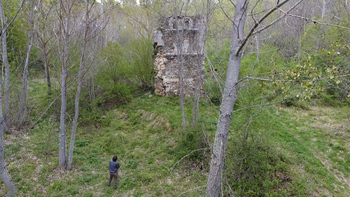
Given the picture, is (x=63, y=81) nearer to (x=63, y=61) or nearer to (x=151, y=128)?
(x=63, y=61)

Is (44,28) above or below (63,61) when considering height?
above

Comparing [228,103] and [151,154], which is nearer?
[228,103]

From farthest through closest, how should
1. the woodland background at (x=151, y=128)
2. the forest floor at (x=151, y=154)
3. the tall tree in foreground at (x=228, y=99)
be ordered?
the forest floor at (x=151, y=154) < the woodland background at (x=151, y=128) < the tall tree in foreground at (x=228, y=99)

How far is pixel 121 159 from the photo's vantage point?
6949 millimetres

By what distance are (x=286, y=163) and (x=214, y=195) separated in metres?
4.38

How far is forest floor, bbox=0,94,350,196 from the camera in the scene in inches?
216

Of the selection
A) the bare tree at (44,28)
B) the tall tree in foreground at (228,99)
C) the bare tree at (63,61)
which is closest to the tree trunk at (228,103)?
the tall tree in foreground at (228,99)

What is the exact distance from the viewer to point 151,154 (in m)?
7.14

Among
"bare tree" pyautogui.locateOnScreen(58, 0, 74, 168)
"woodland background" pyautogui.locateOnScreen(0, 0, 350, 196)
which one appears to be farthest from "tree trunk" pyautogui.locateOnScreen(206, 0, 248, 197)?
"bare tree" pyautogui.locateOnScreen(58, 0, 74, 168)

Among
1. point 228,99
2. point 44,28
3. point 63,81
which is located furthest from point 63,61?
point 228,99

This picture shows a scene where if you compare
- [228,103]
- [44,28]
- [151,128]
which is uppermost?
[44,28]

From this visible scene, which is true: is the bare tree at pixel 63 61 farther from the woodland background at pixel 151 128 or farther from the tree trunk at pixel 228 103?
the tree trunk at pixel 228 103

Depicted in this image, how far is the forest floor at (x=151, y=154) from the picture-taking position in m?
5.50

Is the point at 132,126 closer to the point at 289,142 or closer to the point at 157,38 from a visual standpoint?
the point at 157,38
